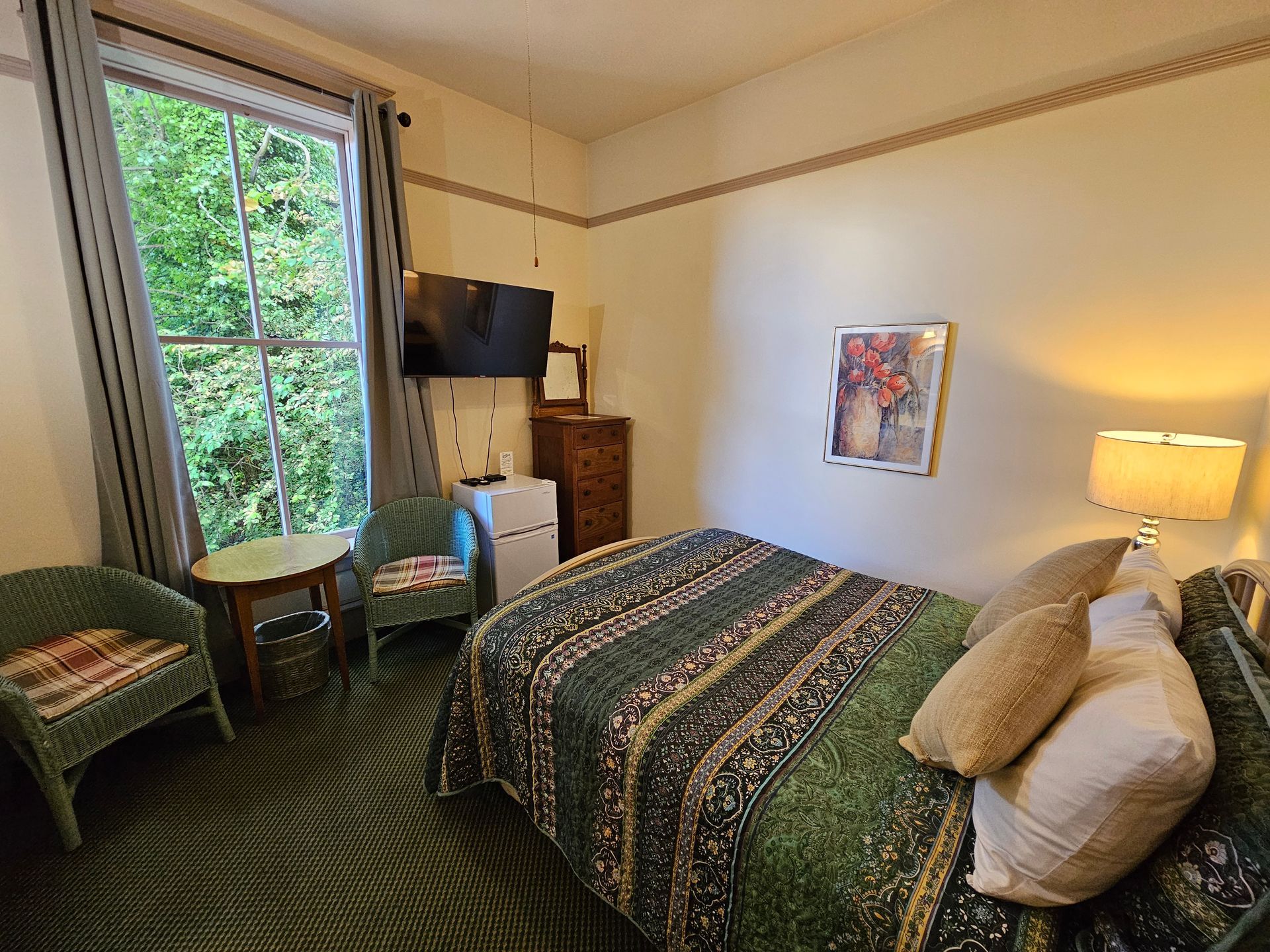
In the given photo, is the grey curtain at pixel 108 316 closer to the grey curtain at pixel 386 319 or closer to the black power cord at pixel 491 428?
the grey curtain at pixel 386 319

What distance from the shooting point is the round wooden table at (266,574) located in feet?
6.97

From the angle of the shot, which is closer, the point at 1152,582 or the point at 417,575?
the point at 1152,582

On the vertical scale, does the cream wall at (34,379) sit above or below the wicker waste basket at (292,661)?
above

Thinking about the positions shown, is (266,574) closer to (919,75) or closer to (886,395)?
(886,395)

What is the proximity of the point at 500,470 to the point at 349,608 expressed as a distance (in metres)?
1.21

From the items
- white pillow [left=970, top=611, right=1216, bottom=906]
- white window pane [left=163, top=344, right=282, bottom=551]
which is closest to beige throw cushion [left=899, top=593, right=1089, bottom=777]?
white pillow [left=970, top=611, right=1216, bottom=906]

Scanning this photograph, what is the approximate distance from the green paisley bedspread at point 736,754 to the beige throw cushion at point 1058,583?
17 cm

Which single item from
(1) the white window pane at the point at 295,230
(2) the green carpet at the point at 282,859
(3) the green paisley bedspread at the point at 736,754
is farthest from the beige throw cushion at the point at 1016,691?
(1) the white window pane at the point at 295,230

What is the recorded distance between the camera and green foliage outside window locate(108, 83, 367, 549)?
2.25 metres

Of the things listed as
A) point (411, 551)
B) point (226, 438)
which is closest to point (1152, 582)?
point (411, 551)

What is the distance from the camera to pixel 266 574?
2.16 metres

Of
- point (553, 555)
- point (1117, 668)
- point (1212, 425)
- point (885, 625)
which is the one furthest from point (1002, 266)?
point (553, 555)

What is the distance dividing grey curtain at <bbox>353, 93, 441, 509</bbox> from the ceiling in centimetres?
33

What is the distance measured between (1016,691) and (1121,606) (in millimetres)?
628
